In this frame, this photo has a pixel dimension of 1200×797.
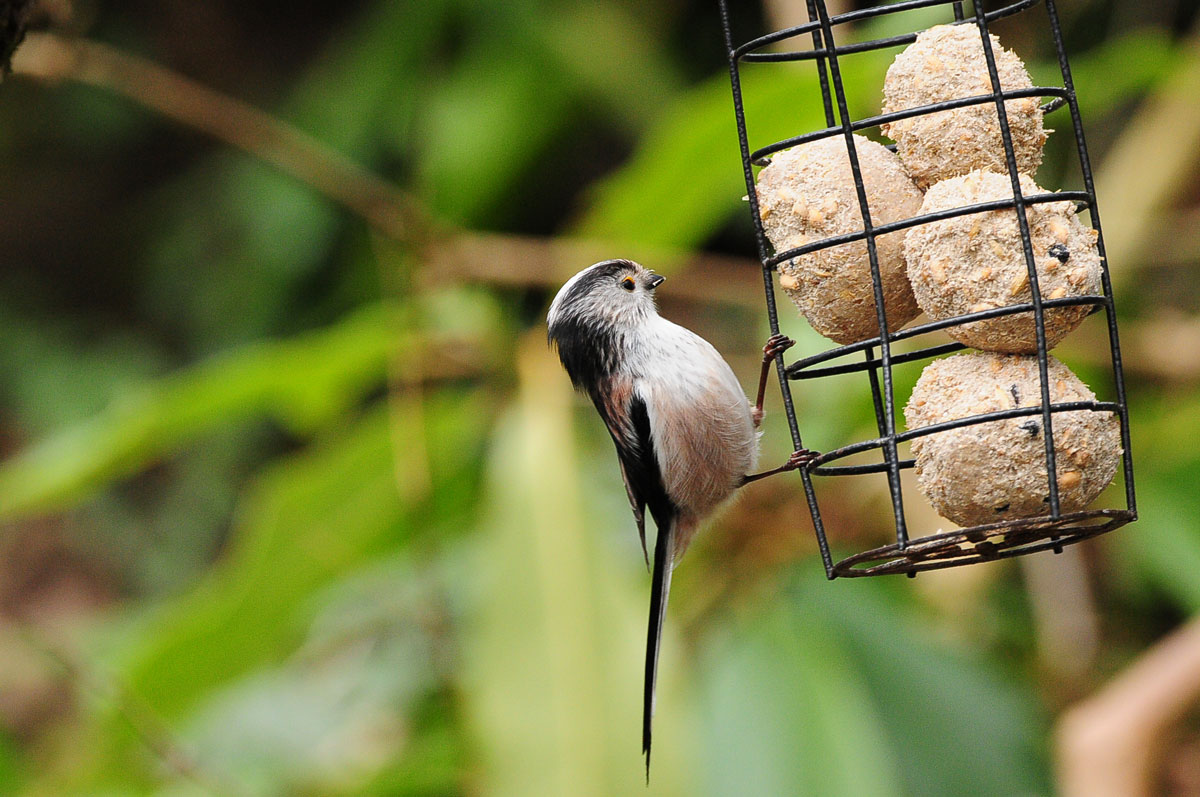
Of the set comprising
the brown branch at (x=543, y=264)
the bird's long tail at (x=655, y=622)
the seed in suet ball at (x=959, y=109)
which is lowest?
the bird's long tail at (x=655, y=622)

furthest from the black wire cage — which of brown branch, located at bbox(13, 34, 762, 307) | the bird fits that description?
brown branch, located at bbox(13, 34, 762, 307)

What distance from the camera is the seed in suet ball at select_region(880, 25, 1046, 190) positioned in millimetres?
1996

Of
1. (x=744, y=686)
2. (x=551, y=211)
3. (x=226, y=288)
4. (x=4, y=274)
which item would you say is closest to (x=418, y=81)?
(x=551, y=211)

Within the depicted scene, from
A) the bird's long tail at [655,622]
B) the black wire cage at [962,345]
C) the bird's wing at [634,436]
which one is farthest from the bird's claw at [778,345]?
the bird's long tail at [655,622]

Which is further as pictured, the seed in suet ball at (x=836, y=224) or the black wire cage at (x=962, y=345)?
the seed in suet ball at (x=836, y=224)

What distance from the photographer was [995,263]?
1.93 m

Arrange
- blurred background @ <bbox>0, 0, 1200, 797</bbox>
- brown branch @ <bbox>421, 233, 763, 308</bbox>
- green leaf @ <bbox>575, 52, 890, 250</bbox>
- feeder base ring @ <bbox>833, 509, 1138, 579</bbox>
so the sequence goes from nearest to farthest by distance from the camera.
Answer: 1. feeder base ring @ <bbox>833, 509, 1138, 579</bbox>
2. green leaf @ <bbox>575, 52, 890, 250</bbox>
3. blurred background @ <bbox>0, 0, 1200, 797</bbox>
4. brown branch @ <bbox>421, 233, 763, 308</bbox>

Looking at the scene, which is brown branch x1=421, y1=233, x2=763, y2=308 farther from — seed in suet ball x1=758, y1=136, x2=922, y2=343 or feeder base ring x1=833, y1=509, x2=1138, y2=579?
feeder base ring x1=833, y1=509, x2=1138, y2=579

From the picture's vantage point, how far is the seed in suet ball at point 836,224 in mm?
2061

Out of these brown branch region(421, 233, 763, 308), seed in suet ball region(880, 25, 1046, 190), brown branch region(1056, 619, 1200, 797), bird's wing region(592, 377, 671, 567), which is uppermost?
brown branch region(421, 233, 763, 308)

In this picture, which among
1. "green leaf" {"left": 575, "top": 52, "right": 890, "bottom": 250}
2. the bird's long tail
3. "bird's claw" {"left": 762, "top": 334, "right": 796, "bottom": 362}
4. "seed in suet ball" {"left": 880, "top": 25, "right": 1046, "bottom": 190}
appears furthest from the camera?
"green leaf" {"left": 575, "top": 52, "right": 890, "bottom": 250}

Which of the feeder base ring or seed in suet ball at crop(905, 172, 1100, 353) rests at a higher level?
seed in suet ball at crop(905, 172, 1100, 353)

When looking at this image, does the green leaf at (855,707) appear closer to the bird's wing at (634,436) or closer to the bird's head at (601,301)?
the bird's wing at (634,436)

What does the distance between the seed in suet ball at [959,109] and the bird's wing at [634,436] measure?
0.97 meters
